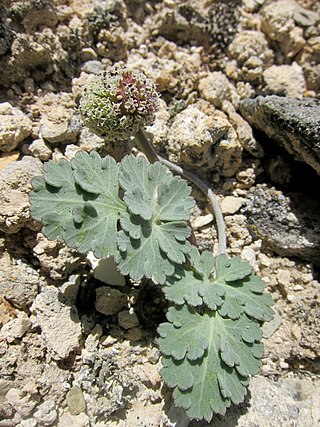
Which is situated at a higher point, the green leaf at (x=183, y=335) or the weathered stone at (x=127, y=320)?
the green leaf at (x=183, y=335)

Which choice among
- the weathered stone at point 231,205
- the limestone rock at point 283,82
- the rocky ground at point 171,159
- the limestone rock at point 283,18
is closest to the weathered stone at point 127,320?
the rocky ground at point 171,159

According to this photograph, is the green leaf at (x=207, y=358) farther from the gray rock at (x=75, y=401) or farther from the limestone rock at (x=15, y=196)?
the limestone rock at (x=15, y=196)

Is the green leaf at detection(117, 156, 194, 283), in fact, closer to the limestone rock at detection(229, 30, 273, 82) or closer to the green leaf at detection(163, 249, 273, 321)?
the green leaf at detection(163, 249, 273, 321)

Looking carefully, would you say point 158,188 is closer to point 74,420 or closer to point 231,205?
point 231,205

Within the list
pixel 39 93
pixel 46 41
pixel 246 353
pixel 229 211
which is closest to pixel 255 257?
pixel 229 211

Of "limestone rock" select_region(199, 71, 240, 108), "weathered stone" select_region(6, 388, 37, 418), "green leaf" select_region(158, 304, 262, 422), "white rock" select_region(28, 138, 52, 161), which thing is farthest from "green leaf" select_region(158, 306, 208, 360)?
"limestone rock" select_region(199, 71, 240, 108)

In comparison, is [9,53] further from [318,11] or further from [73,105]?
[318,11]
